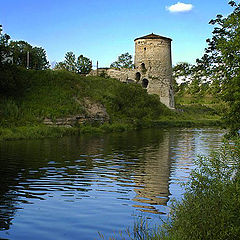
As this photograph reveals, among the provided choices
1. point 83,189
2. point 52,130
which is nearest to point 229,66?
point 83,189

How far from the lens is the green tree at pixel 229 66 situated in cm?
906

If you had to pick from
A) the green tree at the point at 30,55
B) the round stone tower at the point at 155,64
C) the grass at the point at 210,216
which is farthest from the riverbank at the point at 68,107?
the grass at the point at 210,216

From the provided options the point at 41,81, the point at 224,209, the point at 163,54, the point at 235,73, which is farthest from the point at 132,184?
the point at 163,54

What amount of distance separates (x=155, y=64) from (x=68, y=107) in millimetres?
24050

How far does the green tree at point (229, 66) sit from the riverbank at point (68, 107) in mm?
15488

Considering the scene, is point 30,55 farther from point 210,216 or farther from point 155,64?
point 210,216

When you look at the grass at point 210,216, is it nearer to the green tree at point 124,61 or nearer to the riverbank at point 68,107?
the riverbank at point 68,107

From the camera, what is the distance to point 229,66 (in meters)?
9.49

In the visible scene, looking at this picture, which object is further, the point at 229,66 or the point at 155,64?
the point at 155,64

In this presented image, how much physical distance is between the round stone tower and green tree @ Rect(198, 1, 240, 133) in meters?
42.2

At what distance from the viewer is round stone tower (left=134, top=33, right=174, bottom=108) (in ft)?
172

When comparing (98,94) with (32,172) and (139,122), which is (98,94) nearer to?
(139,122)

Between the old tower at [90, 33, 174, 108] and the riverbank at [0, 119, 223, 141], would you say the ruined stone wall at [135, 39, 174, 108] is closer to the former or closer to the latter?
the old tower at [90, 33, 174, 108]

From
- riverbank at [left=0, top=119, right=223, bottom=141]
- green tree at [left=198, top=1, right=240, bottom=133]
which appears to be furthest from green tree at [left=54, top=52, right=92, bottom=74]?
green tree at [left=198, top=1, right=240, bottom=133]
